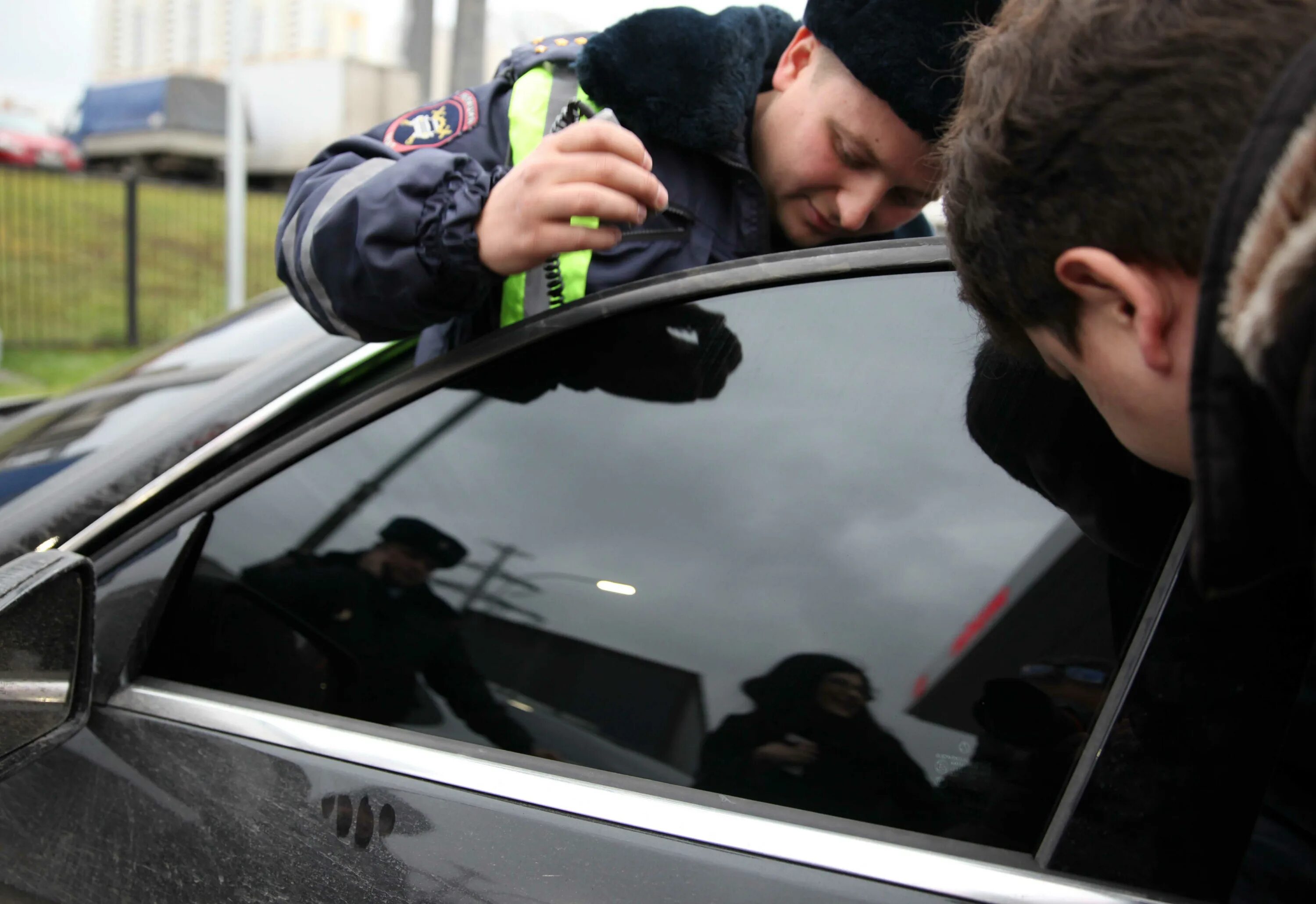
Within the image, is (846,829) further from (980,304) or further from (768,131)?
(768,131)

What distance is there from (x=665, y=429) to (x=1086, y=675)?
47 centimetres

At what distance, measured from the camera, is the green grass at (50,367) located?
7914 millimetres

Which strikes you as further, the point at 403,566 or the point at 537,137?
the point at 537,137

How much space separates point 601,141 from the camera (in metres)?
1.23

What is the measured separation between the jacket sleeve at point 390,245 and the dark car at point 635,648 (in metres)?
0.16

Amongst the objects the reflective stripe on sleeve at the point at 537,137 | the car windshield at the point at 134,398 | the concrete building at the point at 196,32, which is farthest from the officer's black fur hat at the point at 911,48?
the concrete building at the point at 196,32

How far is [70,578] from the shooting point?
1.09 metres

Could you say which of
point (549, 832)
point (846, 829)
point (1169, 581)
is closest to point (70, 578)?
point (549, 832)

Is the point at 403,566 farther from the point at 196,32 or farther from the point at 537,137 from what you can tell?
the point at 196,32

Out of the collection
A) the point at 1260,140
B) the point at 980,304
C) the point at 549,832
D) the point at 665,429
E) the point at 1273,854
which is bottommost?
the point at 549,832

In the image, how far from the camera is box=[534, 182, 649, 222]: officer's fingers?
121 centimetres

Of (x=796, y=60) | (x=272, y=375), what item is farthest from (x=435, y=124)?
(x=796, y=60)

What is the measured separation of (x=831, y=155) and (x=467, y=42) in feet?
16.9

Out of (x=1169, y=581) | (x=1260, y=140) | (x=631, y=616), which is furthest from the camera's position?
(x=631, y=616)
